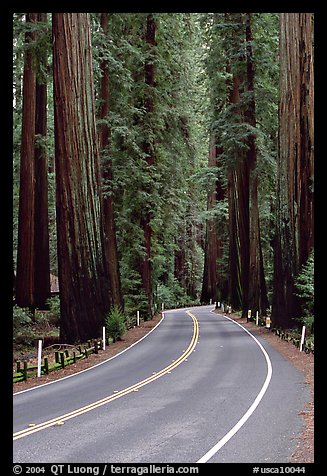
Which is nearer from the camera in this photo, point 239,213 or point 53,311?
point 53,311

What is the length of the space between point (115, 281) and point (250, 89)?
12698 mm

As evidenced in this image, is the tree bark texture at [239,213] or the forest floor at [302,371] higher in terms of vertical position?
the tree bark texture at [239,213]

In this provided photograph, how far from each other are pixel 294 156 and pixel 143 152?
9.97 meters

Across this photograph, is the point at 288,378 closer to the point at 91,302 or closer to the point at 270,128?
the point at 91,302

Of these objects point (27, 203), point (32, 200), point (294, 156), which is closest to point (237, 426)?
point (294, 156)

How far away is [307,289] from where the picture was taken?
21.7m

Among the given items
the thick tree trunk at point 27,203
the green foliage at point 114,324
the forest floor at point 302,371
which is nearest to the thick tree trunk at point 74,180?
the green foliage at point 114,324

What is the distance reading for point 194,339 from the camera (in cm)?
2422

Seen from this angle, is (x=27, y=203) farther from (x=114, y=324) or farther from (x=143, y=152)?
(x=114, y=324)

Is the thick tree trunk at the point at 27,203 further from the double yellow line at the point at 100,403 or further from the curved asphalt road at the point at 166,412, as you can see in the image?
the double yellow line at the point at 100,403

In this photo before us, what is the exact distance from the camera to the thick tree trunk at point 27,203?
2595 cm

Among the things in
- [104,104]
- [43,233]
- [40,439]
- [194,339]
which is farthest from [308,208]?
[40,439]

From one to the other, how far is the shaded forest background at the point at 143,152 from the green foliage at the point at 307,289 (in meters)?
0.08
